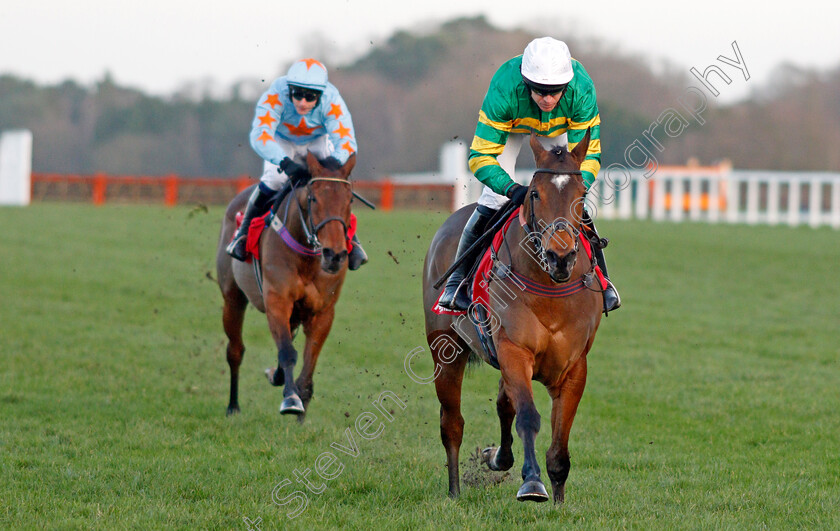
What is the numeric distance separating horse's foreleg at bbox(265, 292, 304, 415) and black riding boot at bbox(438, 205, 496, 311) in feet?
5.25

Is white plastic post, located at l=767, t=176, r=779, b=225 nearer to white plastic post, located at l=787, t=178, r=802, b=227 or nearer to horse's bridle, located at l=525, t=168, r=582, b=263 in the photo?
white plastic post, located at l=787, t=178, r=802, b=227

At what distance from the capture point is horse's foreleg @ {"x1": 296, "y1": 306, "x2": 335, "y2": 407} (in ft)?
23.1

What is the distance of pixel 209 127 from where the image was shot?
4531 centimetres

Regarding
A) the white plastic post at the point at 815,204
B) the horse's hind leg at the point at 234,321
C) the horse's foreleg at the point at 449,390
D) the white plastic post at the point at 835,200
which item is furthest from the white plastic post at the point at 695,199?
the horse's foreleg at the point at 449,390

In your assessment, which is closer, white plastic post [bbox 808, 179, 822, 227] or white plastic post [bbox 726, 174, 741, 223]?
white plastic post [bbox 808, 179, 822, 227]

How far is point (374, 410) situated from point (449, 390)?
6.88 feet

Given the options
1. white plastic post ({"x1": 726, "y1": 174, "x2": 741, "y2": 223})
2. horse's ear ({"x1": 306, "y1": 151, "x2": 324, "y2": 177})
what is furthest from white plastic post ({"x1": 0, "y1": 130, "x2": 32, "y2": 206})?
horse's ear ({"x1": 306, "y1": 151, "x2": 324, "y2": 177})

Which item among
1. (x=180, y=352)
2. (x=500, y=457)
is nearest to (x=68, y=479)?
(x=500, y=457)

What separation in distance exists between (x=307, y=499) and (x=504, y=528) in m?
1.12

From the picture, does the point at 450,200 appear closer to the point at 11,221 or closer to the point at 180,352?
the point at 11,221

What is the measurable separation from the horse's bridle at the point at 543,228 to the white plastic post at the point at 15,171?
93.0ft

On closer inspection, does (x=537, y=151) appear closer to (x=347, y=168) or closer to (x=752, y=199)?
(x=347, y=168)

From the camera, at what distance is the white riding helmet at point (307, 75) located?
7082mm

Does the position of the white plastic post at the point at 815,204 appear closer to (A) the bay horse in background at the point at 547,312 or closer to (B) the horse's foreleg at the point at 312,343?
(B) the horse's foreleg at the point at 312,343
